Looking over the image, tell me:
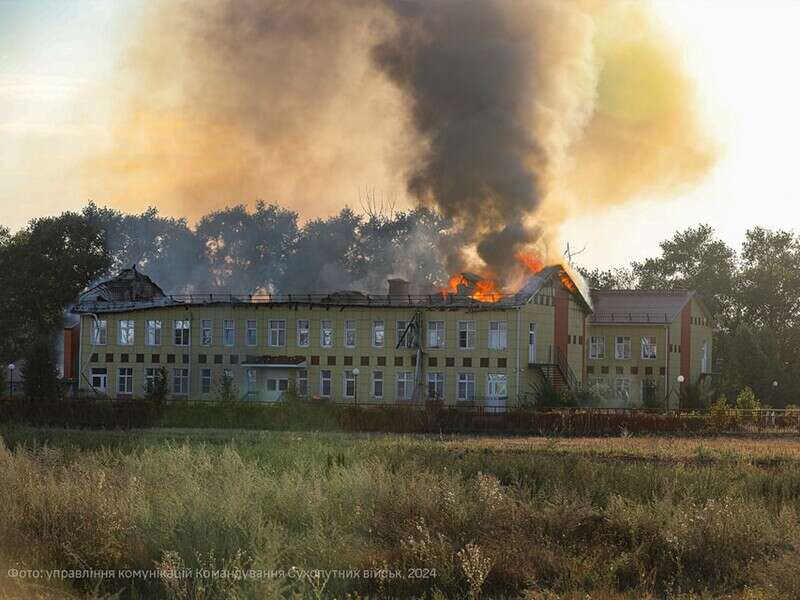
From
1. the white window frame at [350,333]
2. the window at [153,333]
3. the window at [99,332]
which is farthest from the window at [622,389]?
the window at [99,332]

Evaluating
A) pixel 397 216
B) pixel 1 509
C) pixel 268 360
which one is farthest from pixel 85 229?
pixel 1 509

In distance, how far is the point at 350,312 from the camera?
62.9 metres

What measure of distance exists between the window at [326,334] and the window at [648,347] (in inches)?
805

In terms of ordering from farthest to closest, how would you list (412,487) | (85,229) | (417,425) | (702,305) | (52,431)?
(85,229)
(702,305)
(417,425)
(52,431)
(412,487)

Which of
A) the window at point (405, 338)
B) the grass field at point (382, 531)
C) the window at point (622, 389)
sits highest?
the window at point (405, 338)

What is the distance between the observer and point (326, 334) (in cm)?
6328

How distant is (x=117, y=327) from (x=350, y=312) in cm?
1483

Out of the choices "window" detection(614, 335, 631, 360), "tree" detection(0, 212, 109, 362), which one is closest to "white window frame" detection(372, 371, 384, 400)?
"window" detection(614, 335, 631, 360)

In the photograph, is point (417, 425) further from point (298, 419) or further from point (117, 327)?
point (117, 327)

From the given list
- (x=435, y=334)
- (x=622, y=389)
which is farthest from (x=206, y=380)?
(x=622, y=389)

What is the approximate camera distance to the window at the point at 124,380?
67.2m

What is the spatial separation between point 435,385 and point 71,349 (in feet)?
89.6

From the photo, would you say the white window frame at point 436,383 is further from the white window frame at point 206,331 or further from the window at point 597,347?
the window at point 597,347

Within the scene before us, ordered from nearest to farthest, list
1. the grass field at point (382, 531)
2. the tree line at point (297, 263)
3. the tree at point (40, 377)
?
the grass field at point (382, 531)
the tree at point (40, 377)
the tree line at point (297, 263)
